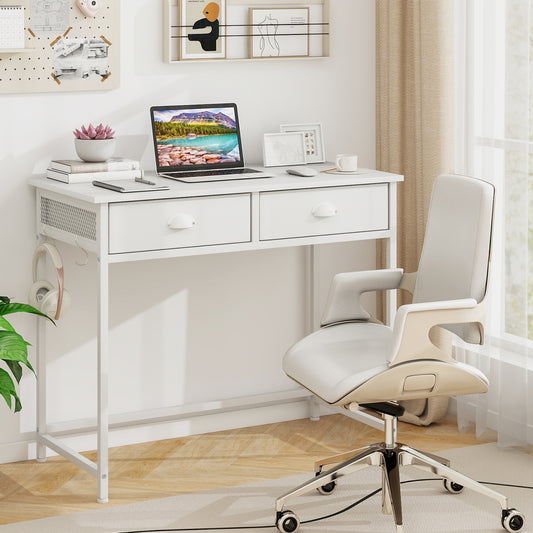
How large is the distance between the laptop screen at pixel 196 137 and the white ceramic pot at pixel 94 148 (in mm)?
194

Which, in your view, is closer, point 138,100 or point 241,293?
point 138,100

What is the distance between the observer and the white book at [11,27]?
10.8ft

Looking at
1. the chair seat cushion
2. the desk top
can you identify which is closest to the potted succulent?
the desk top

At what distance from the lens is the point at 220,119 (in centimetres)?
367

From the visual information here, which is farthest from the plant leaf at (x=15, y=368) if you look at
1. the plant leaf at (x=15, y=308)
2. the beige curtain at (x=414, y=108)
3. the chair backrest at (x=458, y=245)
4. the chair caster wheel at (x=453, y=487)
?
the beige curtain at (x=414, y=108)

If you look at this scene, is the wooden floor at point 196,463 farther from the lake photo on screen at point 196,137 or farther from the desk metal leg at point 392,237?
the lake photo on screen at point 196,137

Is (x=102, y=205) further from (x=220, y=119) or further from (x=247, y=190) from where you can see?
(x=220, y=119)

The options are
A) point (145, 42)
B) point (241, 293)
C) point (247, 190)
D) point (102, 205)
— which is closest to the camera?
point (102, 205)

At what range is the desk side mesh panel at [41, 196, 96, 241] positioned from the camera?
3.17m

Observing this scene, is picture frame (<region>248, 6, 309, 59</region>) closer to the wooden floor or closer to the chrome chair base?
the wooden floor

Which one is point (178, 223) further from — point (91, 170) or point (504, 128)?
point (504, 128)

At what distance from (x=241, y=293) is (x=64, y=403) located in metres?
0.73

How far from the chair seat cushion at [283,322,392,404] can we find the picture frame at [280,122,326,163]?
80cm

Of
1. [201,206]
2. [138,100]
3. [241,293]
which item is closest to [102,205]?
[201,206]
